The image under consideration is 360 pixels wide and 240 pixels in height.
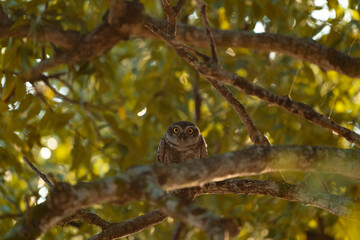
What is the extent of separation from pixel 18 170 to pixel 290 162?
2.26 meters

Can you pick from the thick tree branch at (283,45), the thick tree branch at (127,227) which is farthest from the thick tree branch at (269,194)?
the thick tree branch at (283,45)

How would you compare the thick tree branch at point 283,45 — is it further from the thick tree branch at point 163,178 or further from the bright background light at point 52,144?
the bright background light at point 52,144

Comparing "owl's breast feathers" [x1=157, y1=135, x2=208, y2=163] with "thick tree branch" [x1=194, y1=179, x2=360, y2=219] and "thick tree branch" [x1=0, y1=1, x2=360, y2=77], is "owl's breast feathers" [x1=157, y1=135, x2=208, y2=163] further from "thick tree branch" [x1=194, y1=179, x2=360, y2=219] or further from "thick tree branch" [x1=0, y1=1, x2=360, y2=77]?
"thick tree branch" [x1=194, y1=179, x2=360, y2=219]

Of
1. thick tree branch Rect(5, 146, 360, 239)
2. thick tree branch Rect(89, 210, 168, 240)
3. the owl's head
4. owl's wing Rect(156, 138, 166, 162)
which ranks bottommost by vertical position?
owl's wing Rect(156, 138, 166, 162)

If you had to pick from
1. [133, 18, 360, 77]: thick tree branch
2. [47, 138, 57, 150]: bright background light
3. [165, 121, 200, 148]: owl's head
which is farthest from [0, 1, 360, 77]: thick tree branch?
[47, 138, 57, 150]: bright background light

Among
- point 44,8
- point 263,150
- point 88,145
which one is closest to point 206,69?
point 263,150

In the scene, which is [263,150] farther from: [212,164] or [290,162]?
[212,164]

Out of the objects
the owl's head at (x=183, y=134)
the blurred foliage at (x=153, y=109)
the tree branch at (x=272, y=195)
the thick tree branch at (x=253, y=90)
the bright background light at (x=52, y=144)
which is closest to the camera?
the thick tree branch at (x=253, y=90)

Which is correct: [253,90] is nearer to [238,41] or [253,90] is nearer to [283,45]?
[283,45]

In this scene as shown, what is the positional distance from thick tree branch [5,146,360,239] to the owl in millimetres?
3747

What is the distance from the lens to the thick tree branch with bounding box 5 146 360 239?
225cm

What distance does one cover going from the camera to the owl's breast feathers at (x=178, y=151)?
6.73 meters

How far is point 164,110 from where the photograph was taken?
291 inches

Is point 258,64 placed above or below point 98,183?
below
